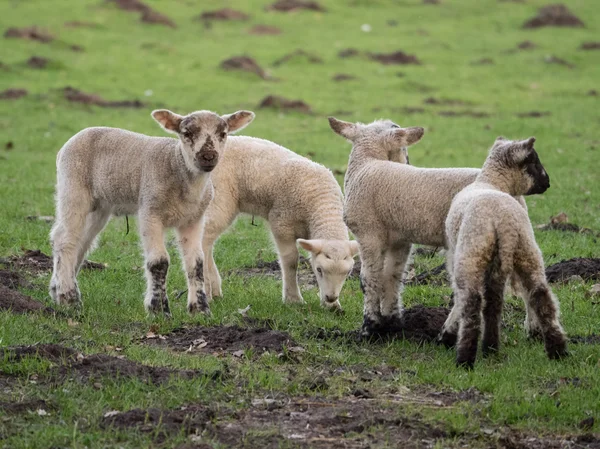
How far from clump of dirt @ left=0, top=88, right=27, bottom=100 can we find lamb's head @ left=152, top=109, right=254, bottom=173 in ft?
56.8

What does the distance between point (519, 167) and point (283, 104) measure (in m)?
17.8

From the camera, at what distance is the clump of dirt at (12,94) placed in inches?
990

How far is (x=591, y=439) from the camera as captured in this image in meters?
5.80

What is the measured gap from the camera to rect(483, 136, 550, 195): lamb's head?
7641 millimetres

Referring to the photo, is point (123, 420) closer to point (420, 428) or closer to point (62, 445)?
point (62, 445)

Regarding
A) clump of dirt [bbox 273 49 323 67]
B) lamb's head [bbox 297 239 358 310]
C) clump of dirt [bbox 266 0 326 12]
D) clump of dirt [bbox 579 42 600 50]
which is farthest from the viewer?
clump of dirt [bbox 266 0 326 12]

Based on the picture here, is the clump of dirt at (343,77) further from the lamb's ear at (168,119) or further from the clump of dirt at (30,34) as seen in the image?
the lamb's ear at (168,119)

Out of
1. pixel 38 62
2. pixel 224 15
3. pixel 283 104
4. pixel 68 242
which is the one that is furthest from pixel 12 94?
pixel 68 242

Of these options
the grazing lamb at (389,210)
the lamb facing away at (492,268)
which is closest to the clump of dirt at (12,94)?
the grazing lamb at (389,210)

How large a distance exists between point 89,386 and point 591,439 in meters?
3.20

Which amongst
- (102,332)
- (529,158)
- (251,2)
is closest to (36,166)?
(102,332)

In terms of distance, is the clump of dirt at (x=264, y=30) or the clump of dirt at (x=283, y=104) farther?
the clump of dirt at (x=264, y=30)

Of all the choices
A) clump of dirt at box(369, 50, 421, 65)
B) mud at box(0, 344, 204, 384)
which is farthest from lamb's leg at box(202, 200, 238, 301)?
clump of dirt at box(369, 50, 421, 65)

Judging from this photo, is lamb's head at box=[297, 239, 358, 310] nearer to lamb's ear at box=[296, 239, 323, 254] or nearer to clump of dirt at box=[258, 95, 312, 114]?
lamb's ear at box=[296, 239, 323, 254]
